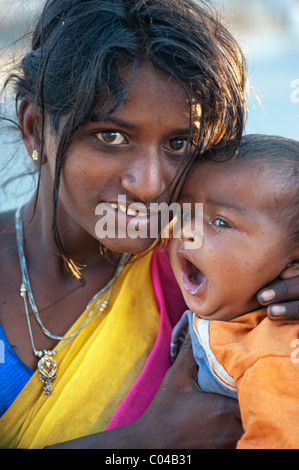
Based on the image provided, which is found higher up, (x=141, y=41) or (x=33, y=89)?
(x=141, y=41)

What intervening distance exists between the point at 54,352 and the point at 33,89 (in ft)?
2.71

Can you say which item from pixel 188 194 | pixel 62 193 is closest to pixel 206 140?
pixel 188 194

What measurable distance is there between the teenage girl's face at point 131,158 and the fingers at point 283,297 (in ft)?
1.24

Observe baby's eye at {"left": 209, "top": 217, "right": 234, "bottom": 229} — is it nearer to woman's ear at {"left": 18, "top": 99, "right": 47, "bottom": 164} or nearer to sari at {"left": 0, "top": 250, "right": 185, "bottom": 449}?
sari at {"left": 0, "top": 250, "right": 185, "bottom": 449}

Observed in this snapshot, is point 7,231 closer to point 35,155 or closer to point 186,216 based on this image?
point 35,155

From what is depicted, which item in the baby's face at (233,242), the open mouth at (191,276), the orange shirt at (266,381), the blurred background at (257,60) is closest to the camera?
the orange shirt at (266,381)

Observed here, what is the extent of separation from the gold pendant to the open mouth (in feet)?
1.66

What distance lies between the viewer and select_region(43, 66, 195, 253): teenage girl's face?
54.4 inches

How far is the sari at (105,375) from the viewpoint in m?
1.55

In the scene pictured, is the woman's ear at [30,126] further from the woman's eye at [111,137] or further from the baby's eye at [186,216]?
the baby's eye at [186,216]

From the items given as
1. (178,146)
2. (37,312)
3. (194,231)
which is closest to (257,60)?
(178,146)

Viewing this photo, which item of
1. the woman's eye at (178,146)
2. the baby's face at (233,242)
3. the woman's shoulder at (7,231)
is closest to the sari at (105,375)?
the baby's face at (233,242)
